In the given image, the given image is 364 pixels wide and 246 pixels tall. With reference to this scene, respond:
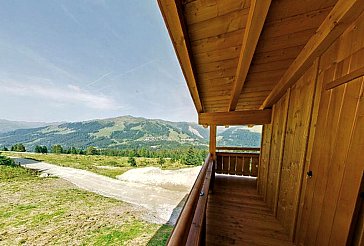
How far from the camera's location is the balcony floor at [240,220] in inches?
76.5

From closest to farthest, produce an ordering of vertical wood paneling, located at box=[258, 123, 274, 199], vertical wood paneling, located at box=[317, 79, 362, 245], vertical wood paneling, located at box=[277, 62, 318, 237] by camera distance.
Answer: vertical wood paneling, located at box=[317, 79, 362, 245] → vertical wood paneling, located at box=[277, 62, 318, 237] → vertical wood paneling, located at box=[258, 123, 274, 199]

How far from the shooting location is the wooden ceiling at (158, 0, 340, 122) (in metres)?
0.88

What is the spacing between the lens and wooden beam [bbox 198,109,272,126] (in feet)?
10.4

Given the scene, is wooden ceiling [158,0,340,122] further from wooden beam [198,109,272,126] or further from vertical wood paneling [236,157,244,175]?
vertical wood paneling [236,157,244,175]

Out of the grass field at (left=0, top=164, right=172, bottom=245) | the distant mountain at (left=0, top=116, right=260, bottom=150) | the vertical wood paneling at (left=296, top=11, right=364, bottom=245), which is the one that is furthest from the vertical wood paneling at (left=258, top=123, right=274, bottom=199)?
the distant mountain at (left=0, top=116, right=260, bottom=150)

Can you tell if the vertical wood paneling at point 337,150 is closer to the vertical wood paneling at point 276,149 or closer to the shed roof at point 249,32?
the shed roof at point 249,32

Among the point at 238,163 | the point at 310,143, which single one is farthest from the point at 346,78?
the point at 238,163

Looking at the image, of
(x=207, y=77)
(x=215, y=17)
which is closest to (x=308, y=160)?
(x=207, y=77)

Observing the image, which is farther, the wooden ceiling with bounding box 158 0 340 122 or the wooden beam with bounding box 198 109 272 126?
the wooden beam with bounding box 198 109 272 126

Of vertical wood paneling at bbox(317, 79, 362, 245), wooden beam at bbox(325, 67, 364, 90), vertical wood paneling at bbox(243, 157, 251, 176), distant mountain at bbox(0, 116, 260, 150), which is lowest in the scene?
distant mountain at bbox(0, 116, 260, 150)

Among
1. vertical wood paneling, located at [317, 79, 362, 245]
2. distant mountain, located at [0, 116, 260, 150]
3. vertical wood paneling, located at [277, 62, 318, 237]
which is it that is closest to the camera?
vertical wood paneling, located at [317, 79, 362, 245]

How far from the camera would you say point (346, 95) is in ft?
3.83

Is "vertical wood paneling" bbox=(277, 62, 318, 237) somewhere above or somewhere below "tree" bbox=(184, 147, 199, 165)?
above

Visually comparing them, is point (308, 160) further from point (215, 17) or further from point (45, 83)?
point (45, 83)
